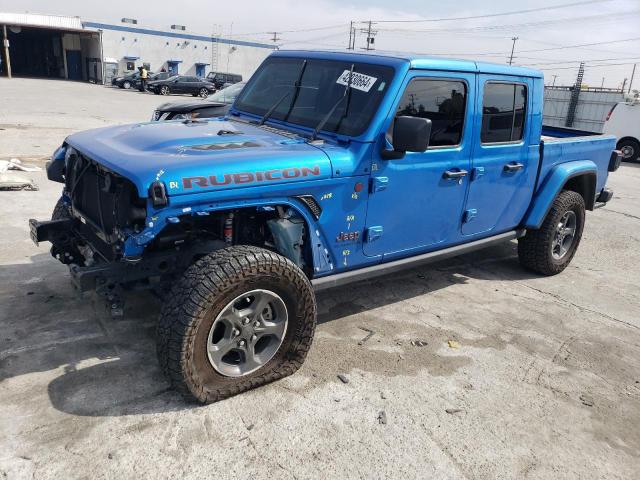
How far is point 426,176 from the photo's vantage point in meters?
3.93

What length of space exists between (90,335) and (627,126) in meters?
17.5

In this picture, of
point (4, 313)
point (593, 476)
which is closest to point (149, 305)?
point (4, 313)

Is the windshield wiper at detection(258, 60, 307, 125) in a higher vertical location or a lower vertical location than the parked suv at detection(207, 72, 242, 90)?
higher

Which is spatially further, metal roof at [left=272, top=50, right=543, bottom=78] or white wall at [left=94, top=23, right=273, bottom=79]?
white wall at [left=94, top=23, right=273, bottom=79]

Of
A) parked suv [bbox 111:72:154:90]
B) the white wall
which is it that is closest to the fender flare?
parked suv [bbox 111:72:154:90]

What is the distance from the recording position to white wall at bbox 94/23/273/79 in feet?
147

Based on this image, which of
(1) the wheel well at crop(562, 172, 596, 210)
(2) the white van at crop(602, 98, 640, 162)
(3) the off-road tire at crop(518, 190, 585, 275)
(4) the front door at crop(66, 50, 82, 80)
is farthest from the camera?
(4) the front door at crop(66, 50, 82, 80)

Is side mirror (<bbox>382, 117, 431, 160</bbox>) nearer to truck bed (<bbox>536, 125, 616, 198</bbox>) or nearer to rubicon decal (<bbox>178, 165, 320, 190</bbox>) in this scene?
rubicon decal (<bbox>178, 165, 320, 190</bbox>)

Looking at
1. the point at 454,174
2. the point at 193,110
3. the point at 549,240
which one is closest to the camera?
the point at 454,174

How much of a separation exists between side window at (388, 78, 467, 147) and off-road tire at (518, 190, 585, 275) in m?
1.86

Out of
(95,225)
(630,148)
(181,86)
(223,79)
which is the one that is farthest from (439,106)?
(223,79)

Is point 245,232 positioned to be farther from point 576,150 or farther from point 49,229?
point 576,150

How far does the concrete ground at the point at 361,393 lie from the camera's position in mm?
2760

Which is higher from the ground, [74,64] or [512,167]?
[512,167]
